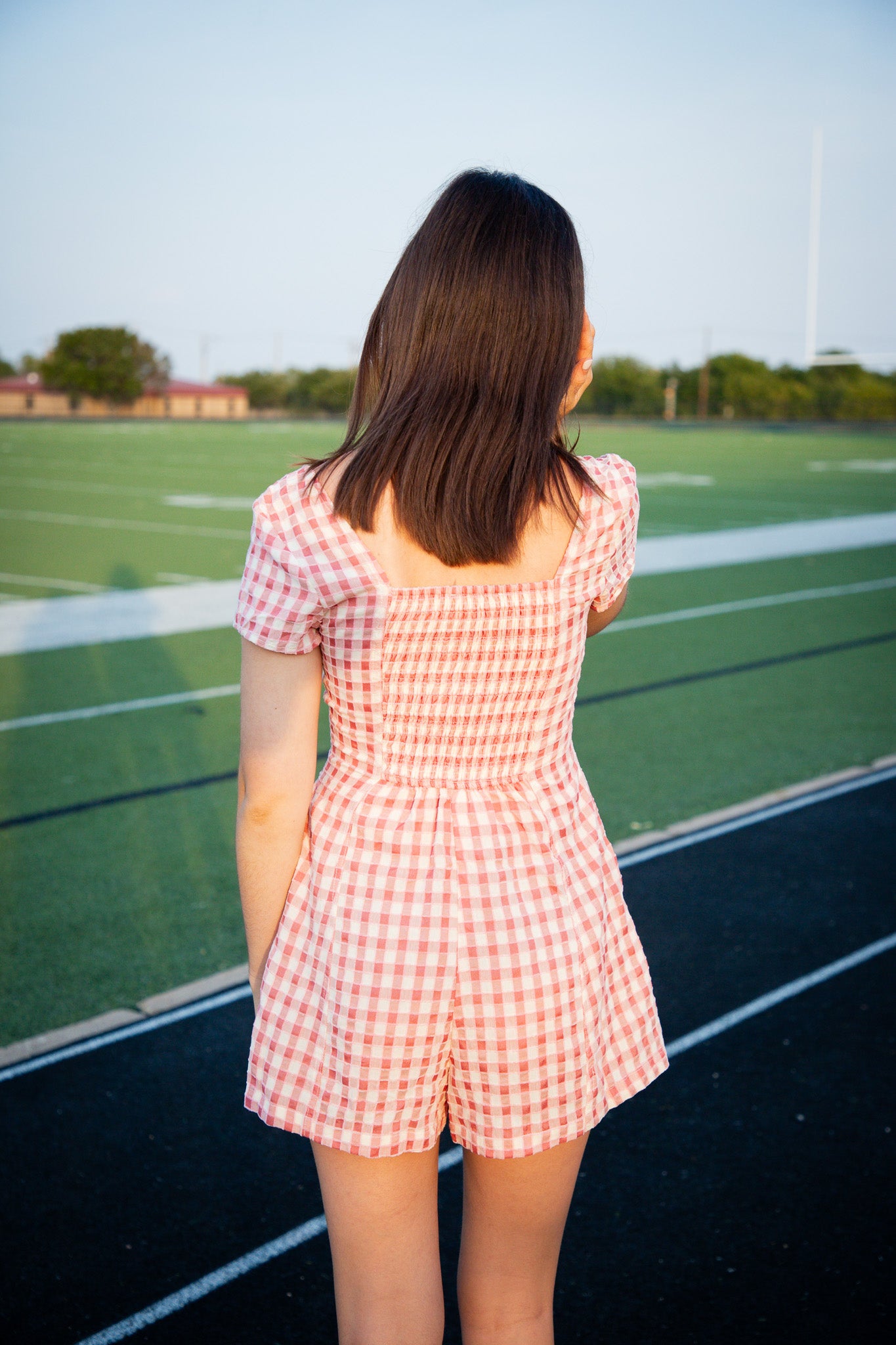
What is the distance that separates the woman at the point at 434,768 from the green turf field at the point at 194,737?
0.88 metres

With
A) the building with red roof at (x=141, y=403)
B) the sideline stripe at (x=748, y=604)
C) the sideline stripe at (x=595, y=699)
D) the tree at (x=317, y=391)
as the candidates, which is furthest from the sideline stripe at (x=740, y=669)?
the building with red roof at (x=141, y=403)

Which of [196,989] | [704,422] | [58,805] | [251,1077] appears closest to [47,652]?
[58,805]

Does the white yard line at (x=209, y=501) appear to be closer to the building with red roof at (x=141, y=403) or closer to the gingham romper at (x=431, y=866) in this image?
the gingham romper at (x=431, y=866)

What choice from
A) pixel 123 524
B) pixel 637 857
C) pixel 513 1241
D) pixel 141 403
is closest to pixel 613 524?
pixel 513 1241

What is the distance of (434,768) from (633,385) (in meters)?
82.3

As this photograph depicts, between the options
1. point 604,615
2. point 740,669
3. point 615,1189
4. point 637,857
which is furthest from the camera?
point 740,669

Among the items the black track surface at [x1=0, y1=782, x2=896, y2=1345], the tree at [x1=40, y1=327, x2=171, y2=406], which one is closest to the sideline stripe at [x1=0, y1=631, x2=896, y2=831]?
the black track surface at [x1=0, y1=782, x2=896, y2=1345]

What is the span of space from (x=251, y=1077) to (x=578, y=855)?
0.55 m

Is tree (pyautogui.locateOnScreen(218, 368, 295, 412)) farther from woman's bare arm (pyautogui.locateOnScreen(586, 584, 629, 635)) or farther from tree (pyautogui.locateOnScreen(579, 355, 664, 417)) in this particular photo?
woman's bare arm (pyautogui.locateOnScreen(586, 584, 629, 635))

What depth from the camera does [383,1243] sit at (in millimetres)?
1619

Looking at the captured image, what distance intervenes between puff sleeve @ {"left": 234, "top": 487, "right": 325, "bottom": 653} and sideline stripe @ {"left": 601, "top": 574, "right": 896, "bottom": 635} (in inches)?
345

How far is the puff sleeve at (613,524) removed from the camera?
1.63 meters

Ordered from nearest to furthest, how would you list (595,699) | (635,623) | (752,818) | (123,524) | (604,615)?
(604,615)
(752,818)
(595,699)
(635,623)
(123,524)

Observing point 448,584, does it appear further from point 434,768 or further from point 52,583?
point 52,583
